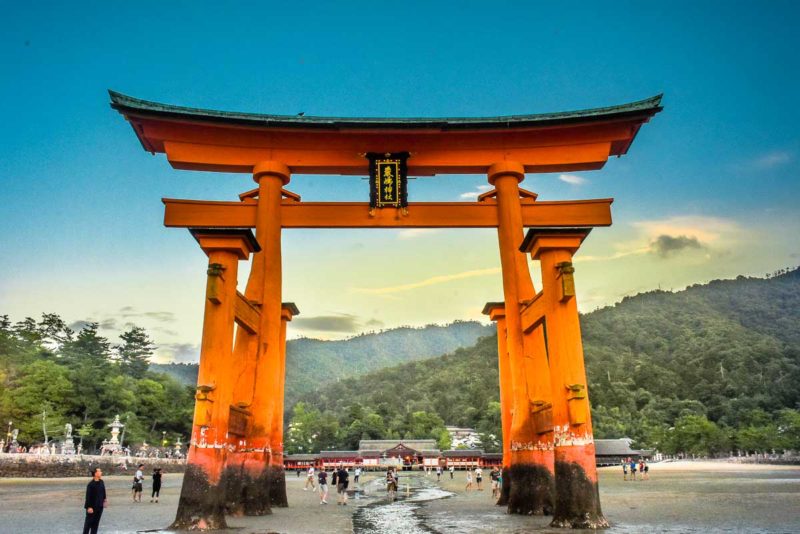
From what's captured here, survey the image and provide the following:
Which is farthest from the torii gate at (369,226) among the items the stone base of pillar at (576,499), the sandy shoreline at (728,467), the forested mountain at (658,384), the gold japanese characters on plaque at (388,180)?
the forested mountain at (658,384)

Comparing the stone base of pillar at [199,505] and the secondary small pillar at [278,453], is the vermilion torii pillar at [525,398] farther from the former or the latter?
the stone base of pillar at [199,505]

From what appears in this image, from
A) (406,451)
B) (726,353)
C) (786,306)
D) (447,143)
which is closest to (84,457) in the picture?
(406,451)

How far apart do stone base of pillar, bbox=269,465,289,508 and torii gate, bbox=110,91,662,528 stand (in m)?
0.04

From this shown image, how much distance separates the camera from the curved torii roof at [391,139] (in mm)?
14555

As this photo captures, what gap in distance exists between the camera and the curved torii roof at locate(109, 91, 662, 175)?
47.8 feet

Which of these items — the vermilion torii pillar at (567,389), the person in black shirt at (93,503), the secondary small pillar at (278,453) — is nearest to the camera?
the person in black shirt at (93,503)

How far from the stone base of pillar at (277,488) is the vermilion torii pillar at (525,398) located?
19.7 feet

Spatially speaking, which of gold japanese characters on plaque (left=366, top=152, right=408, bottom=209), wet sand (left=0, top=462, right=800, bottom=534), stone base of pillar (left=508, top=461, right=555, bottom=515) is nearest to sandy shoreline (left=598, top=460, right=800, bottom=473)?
wet sand (left=0, top=462, right=800, bottom=534)

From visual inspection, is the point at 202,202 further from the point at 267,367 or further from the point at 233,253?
the point at 267,367

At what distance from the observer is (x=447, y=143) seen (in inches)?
611

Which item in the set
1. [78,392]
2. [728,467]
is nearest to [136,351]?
[78,392]

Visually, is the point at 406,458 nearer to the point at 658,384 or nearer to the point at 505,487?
the point at 658,384

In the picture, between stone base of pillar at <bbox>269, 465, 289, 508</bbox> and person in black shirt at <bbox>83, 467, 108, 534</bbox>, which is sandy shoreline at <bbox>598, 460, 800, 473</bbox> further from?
person in black shirt at <bbox>83, 467, 108, 534</bbox>

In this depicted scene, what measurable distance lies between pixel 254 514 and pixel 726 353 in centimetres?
10417
